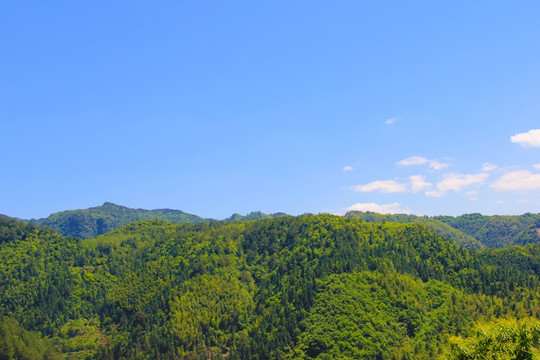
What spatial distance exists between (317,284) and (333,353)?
38111mm

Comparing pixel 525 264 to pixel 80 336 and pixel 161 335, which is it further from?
pixel 80 336

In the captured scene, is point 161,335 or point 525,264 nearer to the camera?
point 161,335

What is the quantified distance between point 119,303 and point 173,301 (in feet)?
96.6

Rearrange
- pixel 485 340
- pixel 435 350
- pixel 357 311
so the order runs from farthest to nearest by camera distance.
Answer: pixel 357 311
pixel 435 350
pixel 485 340

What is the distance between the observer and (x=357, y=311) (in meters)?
150

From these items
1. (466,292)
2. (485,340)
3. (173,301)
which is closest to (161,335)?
(173,301)

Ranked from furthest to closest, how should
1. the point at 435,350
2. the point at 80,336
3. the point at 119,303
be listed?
the point at 119,303, the point at 80,336, the point at 435,350

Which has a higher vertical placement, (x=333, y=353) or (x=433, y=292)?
(x=433, y=292)

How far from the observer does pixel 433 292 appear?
16838 cm

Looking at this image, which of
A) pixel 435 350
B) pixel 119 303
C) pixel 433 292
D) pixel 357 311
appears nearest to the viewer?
pixel 435 350

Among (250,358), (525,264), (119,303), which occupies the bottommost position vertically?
(250,358)

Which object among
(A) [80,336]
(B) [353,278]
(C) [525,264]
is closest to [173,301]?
(A) [80,336]

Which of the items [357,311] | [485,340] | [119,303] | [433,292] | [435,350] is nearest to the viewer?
[485,340]

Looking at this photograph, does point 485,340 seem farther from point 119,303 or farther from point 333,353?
point 119,303
